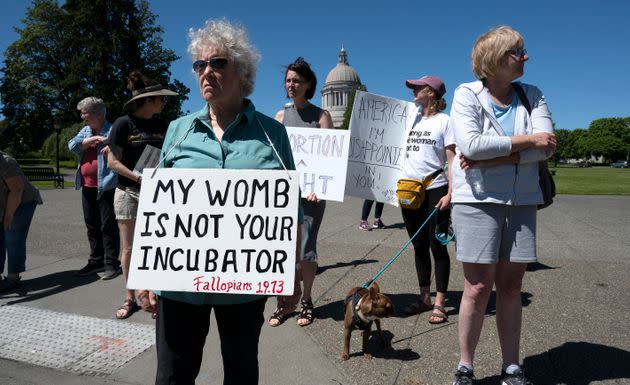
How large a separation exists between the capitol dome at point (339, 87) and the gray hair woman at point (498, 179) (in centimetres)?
9331

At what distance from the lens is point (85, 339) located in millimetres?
3375

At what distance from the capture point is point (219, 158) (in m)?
1.89

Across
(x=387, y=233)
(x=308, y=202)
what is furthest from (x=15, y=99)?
(x=308, y=202)

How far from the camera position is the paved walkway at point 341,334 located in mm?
2793

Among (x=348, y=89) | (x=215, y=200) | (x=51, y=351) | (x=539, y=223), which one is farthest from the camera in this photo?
(x=348, y=89)

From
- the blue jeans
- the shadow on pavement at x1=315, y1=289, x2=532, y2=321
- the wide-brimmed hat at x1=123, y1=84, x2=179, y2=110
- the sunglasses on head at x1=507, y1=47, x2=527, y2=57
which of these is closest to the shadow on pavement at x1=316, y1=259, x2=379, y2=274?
the shadow on pavement at x1=315, y1=289, x2=532, y2=321

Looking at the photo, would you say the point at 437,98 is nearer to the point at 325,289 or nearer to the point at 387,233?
the point at 325,289

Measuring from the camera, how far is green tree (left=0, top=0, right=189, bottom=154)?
121ft

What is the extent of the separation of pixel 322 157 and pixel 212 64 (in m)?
1.83

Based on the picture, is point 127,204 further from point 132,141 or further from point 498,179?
point 498,179

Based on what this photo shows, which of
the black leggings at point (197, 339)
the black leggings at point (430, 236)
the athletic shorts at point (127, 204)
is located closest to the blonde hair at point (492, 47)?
the black leggings at point (430, 236)

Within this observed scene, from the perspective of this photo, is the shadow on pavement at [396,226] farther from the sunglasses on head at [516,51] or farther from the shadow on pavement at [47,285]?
the sunglasses on head at [516,51]

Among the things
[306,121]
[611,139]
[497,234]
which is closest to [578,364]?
[497,234]

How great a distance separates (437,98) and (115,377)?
3108 mm
